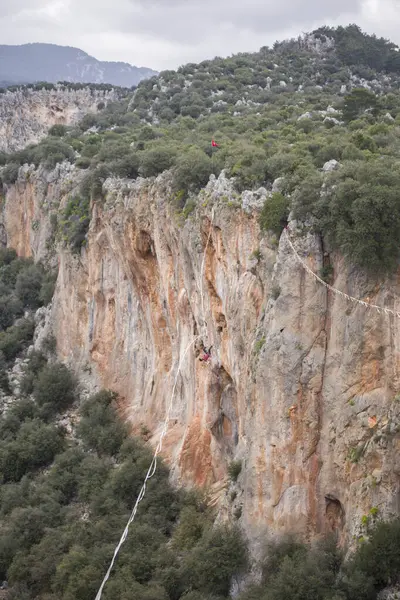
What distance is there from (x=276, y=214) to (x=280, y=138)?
34.7ft

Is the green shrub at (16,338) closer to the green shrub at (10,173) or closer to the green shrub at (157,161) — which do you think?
the green shrub at (10,173)

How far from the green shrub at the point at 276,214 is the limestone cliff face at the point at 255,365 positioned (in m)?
0.34

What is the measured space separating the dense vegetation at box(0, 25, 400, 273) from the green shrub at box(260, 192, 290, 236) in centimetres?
3

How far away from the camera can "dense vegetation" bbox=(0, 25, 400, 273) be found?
13.6m

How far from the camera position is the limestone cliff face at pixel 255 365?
12820mm

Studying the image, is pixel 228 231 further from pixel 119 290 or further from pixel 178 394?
pixel 119 290

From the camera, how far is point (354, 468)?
12727mm

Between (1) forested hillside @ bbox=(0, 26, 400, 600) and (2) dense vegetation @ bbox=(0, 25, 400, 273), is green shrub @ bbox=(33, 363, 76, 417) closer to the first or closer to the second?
(1) forested hillside @ bbox=(0, 26, 400, 600)

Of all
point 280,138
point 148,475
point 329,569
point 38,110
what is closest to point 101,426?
point 148,475

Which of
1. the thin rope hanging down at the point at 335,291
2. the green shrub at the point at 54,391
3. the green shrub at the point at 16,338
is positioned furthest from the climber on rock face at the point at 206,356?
the green shrub at the point at 16,338

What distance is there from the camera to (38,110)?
189 ft

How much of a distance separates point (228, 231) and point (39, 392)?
14.6m

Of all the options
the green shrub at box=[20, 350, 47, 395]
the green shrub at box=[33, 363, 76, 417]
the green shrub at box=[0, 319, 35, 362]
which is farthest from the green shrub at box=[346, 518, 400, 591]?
the green shrub at box=[0, 319, 35, 362]

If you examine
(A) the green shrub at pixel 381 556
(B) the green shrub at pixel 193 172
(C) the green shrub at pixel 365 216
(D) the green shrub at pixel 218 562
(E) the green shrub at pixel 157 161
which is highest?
(E) the green shrub at pixel 157 161
